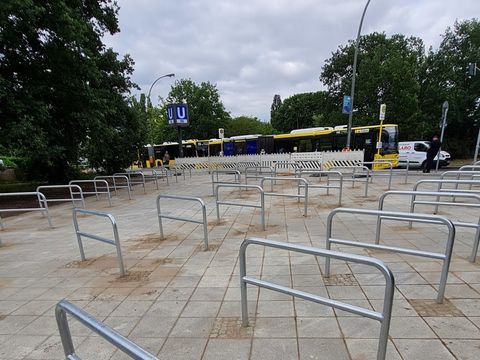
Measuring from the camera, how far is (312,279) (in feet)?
11.4

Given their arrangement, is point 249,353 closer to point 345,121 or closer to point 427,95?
point 345,121

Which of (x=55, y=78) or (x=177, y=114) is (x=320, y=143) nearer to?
(x=177, y=114)

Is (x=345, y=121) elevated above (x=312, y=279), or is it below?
above

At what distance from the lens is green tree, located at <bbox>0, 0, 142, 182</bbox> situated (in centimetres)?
880

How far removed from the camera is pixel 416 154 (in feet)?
62.0

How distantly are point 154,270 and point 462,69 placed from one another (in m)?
32.2

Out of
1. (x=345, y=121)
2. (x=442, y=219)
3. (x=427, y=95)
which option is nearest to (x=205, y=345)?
(x=442, y=219)

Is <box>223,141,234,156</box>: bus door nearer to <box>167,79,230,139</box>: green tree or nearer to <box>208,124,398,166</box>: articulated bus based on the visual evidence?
<box>208,124,398,166</box>: articulated bus

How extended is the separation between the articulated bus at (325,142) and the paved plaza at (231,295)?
12.6 m

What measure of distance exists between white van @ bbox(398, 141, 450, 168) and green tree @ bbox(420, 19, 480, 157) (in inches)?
237

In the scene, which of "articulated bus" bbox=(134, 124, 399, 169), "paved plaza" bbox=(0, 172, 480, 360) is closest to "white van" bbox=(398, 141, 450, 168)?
"articulated bus" bbox=(134, 124, 399, 169)

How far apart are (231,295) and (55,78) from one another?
1166cm

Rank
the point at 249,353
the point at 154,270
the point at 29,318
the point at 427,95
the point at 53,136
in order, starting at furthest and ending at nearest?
1. the point at 427,95
2. the point at 53,136
3. the point at 154,270
4. the point at 29,318
5. the point at 249,353

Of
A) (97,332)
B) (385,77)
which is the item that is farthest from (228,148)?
(97,332)
